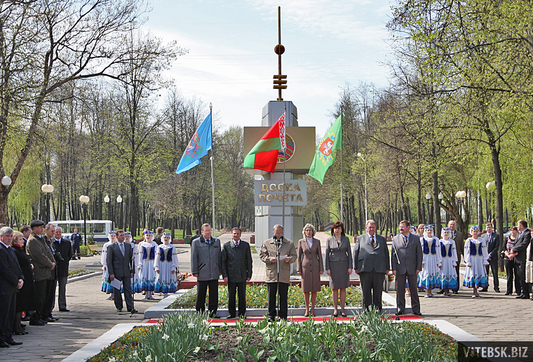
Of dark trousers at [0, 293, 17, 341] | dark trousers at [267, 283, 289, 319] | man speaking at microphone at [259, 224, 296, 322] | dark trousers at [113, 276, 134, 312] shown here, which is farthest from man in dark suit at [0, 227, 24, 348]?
dark trousers at [267, 283, 289, 319]

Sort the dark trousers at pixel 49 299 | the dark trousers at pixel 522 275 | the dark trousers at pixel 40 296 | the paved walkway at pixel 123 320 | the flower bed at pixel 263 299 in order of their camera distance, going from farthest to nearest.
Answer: the dark trousers at pixel 522 275 → the flower bed at pixel 263 299 → the dark trousers at pixel 49 299 → the dark trousers at pixel 40 296 → the paved walkway at pixel 123 320

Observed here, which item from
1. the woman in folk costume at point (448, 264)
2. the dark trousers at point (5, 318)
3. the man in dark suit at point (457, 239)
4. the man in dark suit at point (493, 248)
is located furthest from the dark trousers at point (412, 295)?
the dark trousers at point (5, 318)

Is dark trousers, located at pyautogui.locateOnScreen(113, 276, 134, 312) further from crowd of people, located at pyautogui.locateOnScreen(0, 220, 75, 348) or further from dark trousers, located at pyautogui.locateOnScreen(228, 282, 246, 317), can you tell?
dark trousers, located at pyautogui.locateOnScreen(228, 282, 246, 317)

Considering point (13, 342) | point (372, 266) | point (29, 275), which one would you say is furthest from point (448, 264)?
point (13, 342)

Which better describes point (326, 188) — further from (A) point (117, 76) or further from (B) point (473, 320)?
(B) point (473, 320)

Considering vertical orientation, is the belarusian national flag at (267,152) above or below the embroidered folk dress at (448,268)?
above

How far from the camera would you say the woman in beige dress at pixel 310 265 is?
1026cm

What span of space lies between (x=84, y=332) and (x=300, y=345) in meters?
5.03

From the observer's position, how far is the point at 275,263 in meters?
10.1

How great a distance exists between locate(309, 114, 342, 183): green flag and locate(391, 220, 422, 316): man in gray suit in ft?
16.3

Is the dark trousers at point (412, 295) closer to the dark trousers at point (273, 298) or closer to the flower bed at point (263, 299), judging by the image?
the flower bed at point (263, 299)

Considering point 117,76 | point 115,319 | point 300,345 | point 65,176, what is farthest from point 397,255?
point 65,176

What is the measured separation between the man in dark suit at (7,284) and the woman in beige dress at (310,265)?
5.32m

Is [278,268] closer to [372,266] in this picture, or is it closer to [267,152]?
[372,266]
